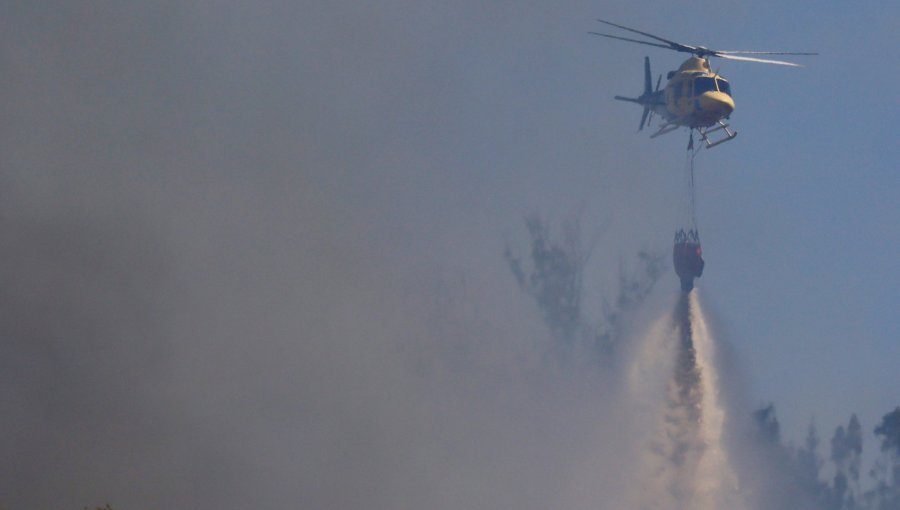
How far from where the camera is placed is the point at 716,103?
133000 millimetres

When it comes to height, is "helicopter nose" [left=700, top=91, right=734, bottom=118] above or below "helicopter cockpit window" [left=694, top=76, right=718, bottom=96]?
below

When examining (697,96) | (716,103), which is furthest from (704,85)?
(716,103)

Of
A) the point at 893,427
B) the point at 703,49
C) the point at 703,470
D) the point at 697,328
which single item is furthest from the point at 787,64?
the point at 893,427

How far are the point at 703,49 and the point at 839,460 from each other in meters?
72.5

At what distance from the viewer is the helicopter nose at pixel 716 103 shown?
5241 inches

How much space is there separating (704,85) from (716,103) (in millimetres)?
2216

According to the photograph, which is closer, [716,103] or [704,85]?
[716,103]

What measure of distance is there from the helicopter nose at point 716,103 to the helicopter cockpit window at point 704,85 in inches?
19.6

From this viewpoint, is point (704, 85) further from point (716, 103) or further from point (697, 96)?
point (716, 103)

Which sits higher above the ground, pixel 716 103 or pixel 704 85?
pixel 704 85

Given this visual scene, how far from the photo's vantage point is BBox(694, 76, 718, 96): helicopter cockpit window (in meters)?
134

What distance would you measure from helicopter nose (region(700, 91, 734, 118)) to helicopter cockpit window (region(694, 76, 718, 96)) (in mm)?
499

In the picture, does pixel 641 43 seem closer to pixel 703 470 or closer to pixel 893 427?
pixel 703 470

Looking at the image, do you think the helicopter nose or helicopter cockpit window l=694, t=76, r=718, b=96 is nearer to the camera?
the helicopter nose
